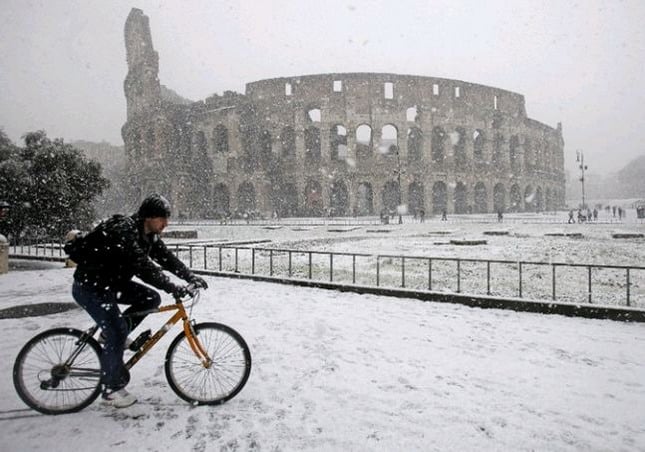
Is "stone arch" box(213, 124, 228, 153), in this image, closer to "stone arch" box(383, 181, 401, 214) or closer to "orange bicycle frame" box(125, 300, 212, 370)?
"stone arch" box(383, 181, 401, 214)

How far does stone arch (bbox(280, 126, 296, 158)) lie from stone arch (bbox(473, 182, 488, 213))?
1911 cm

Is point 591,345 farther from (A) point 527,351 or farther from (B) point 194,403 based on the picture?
(B) point 194,403

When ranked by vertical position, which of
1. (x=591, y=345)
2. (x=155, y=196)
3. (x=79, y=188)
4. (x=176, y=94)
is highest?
(x=176, y=94)

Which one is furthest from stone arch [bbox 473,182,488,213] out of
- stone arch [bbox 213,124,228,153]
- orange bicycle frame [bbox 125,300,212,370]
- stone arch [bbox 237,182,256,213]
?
orange bicycle frame [bbox 125,300,212,370]

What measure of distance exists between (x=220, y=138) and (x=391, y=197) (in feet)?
59.5

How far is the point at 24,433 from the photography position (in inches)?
95.3

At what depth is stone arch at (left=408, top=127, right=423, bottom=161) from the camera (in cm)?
3903

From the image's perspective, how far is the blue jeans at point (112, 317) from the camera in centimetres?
260

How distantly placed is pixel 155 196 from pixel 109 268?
55 cm

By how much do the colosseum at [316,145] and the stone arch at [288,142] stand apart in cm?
10

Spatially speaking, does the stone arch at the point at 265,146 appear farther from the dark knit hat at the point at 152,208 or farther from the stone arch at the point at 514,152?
the dark knit hat at the point at 152,208

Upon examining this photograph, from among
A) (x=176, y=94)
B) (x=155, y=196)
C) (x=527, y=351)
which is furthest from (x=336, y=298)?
(x=176, y=94)

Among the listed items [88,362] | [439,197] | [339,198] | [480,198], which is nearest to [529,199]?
[480,198]

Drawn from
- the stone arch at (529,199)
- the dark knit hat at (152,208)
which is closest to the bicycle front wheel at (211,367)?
the dark knit hat at (152,208)
